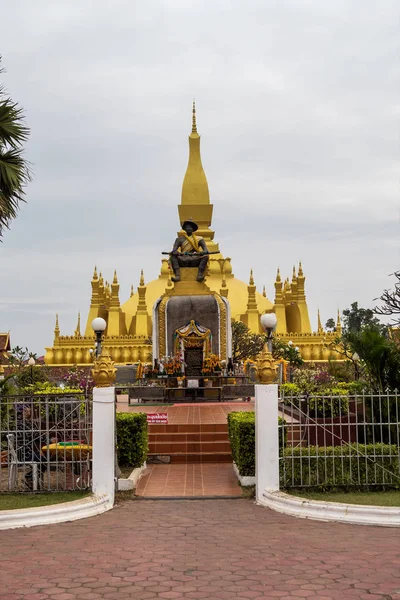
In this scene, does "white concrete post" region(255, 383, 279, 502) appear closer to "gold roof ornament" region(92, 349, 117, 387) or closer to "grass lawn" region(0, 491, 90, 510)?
"gold roof ornament" region(92, 349, 117, 387)

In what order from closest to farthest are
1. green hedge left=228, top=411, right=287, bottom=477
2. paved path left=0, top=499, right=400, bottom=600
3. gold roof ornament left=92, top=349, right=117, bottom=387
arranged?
paved path left=0, top=499, right=400, bottom=600 < gold roof ornament left=92, top=349, right=117, bottom=387 < green hedge left=228, top=411, right=287, bottom=477

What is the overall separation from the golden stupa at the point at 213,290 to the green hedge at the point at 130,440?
27046mm

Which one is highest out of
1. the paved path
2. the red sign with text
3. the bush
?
the bush

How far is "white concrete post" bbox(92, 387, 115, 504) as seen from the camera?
10.6m

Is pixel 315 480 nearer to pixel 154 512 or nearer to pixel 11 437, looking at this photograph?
pixel 154 512

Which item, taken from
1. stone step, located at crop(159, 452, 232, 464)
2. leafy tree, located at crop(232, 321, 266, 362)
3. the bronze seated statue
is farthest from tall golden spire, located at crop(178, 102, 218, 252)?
stone step, located at crop(159, 452, 232, 464)

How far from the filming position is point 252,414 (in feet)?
42.9

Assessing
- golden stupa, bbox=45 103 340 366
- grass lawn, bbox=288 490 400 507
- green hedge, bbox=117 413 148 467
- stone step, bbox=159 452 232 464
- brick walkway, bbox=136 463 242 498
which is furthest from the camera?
golden stupa, bbox=45 103 340 366

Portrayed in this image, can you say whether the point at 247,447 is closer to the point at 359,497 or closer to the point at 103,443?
the point at 359,497

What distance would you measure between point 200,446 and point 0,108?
22.9 feet

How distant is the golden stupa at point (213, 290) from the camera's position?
4144cm

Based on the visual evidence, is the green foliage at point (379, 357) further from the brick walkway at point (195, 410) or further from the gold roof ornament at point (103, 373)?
the gold roof ornament at point (103, 373)

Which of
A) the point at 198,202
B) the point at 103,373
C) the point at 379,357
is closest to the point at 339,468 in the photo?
the point at 379,357

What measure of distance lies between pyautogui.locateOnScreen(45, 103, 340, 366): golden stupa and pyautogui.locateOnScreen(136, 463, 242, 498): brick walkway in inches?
1025
